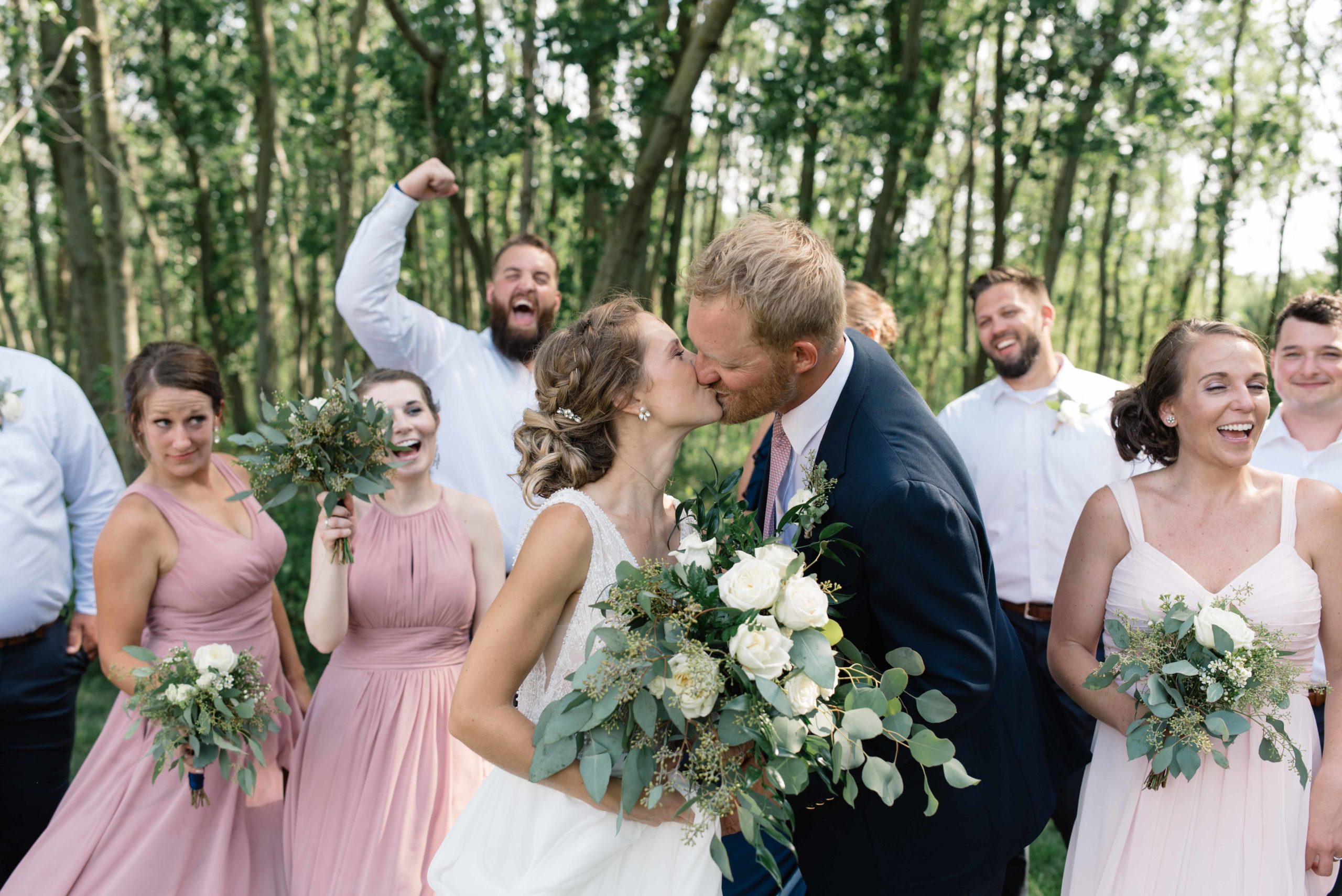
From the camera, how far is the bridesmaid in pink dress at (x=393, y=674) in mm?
3402

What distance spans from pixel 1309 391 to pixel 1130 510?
168 cm

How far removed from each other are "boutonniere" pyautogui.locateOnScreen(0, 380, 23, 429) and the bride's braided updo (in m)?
2.73

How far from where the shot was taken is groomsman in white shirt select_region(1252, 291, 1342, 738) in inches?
160

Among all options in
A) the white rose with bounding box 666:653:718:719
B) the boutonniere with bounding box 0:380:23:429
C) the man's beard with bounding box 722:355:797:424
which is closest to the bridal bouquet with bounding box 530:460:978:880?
the white rose with bounding box 666:653:718:719

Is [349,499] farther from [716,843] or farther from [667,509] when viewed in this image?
[716,843]

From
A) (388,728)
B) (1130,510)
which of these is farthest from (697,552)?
(388,728)

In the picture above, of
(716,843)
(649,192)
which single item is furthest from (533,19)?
(716,843)

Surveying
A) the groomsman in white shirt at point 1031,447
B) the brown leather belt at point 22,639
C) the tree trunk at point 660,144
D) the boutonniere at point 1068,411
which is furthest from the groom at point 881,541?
the tree trunk at point 660,144

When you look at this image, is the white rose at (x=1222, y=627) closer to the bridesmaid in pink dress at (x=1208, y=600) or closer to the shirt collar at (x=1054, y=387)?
the bridesmaid in pink dress at (x=1208, y=600)

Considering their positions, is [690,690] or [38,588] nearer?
[690,690]

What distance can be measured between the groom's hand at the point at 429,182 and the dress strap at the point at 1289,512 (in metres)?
3.66

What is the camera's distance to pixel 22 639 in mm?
4168

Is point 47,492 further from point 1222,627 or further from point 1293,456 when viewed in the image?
point 1293,456

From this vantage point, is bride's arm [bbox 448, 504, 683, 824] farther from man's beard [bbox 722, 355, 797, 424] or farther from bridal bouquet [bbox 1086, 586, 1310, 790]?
bridal bouquet [bbox 1086, 586, 1310, 790]
